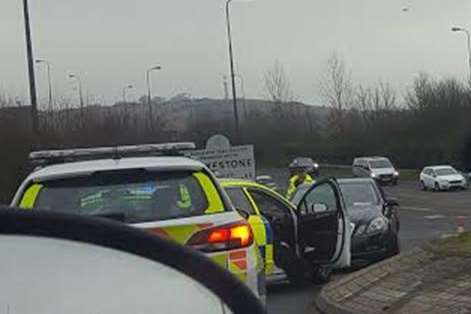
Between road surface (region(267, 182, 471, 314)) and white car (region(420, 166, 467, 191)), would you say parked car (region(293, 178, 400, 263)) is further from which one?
white car (region(420, 166, 467, 191))

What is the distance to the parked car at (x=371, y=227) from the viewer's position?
14837 millimetres

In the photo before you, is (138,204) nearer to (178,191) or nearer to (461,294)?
(178,191)

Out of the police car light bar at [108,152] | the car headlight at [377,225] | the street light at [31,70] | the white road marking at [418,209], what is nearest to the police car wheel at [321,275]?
the car headlight at [377,225]

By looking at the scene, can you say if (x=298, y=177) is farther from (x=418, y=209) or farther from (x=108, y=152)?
(x=418, y=209)

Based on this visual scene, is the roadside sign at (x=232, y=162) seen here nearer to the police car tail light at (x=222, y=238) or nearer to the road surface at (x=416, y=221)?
the road surface at (x=416, y=221)

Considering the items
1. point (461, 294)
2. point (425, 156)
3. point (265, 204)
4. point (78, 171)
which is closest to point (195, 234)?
point (78, 171)

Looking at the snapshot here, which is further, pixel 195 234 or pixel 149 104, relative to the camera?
pixel 149 104

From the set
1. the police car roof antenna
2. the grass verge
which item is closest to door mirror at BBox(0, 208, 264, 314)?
the police car roof antenna

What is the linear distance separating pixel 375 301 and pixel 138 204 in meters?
4.06

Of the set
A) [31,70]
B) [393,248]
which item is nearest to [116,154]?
[393,248]

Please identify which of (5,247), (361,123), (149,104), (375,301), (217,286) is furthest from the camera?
(361,123)

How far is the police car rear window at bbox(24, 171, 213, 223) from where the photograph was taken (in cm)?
676

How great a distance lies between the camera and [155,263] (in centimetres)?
232

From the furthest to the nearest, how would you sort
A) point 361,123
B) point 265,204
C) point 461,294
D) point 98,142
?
1. point 361,123
2. point 98,142
3. point 265,204
4. point 461,294
